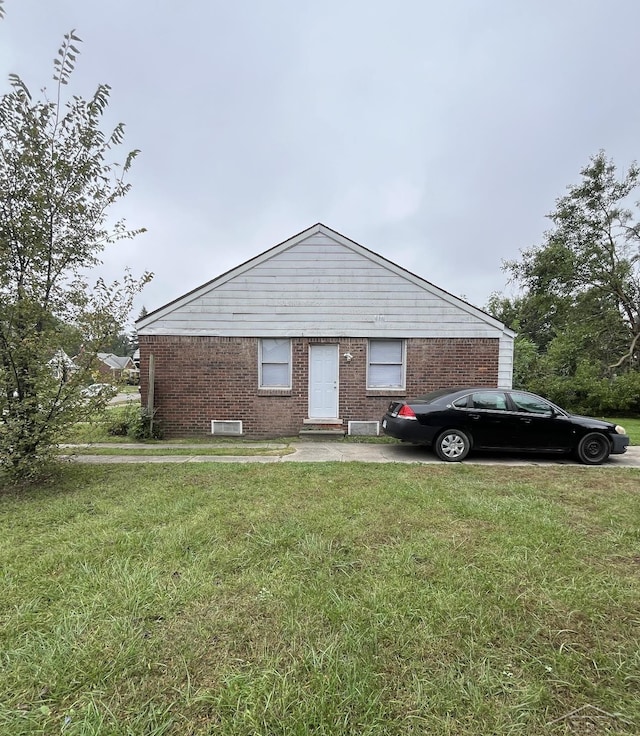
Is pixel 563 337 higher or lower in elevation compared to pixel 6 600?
higher

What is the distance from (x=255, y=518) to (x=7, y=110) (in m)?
5.87

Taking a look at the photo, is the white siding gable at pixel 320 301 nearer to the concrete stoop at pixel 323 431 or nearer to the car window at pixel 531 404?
the concrete stoop at pixel 323 431

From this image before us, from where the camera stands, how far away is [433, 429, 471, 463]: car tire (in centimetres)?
670

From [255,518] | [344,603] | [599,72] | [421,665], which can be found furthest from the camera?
[599,72]

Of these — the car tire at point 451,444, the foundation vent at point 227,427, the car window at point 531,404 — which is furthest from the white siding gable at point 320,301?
the car tire at point 451,444

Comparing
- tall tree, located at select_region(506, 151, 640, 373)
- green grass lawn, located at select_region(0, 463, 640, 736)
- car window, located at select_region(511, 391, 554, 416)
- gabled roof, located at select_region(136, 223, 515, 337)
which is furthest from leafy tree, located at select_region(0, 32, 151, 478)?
tall tree, located at select_region(506, 151, 640, 373)

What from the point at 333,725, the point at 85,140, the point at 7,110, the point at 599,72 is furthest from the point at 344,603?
A: the point at 599,72

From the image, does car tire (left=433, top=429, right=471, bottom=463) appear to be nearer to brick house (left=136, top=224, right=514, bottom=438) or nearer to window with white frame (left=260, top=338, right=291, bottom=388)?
brick house (left=136, top=224, right=514, bottom=438)

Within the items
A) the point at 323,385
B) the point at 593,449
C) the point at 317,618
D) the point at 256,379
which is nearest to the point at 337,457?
the point at 323,385

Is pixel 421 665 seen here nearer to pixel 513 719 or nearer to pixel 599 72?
pixel 513 719

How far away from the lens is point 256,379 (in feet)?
30.1

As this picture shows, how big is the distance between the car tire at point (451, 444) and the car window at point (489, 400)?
61cm

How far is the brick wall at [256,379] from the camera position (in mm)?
9086

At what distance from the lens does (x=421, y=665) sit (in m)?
1.91
